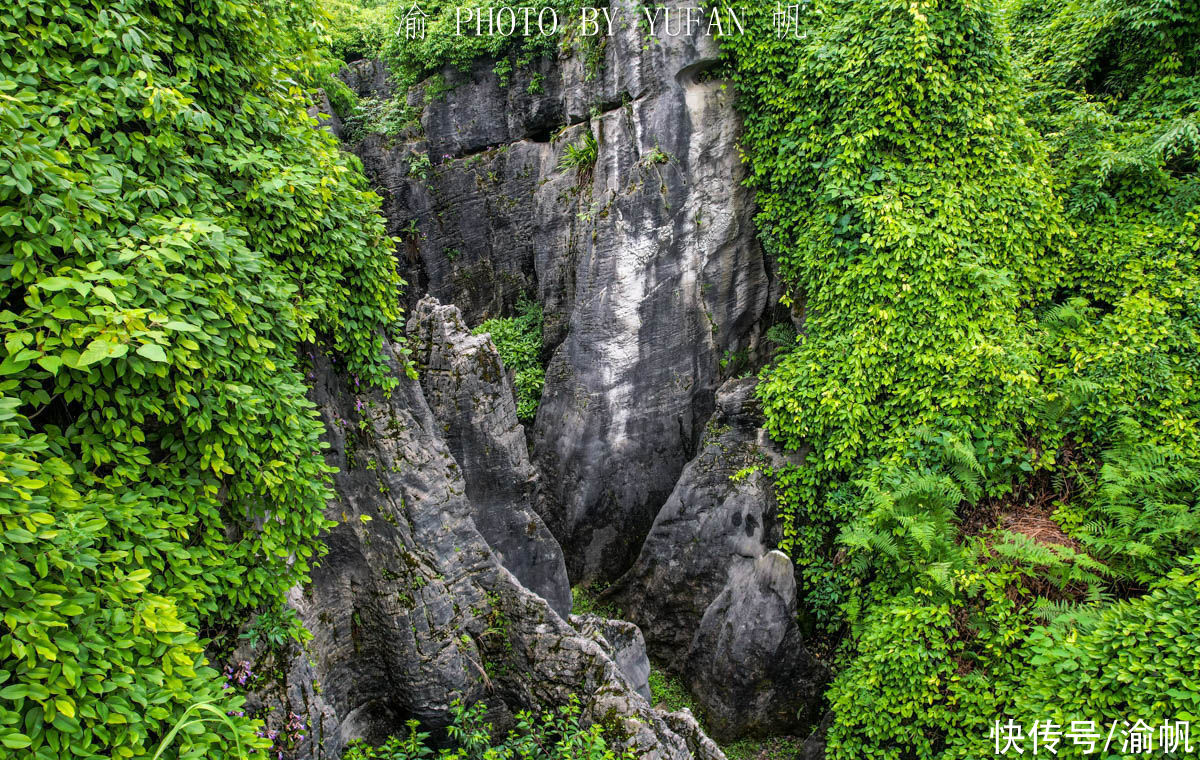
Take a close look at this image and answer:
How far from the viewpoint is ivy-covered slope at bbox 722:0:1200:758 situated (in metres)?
8.30

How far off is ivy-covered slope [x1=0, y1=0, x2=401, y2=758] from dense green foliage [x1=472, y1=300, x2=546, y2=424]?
9929mm

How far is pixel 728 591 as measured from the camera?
11.6m

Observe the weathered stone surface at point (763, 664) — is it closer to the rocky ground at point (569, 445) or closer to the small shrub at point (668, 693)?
the rocky ground at point (569, 445)

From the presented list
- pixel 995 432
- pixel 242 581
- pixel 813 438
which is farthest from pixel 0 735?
pixel 995 432

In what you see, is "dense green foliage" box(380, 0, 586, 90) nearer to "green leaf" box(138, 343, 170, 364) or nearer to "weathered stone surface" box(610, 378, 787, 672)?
"weathered stone surface" box(610, 378, 787, 672)

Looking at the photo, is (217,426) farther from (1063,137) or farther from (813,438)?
(1063,137)

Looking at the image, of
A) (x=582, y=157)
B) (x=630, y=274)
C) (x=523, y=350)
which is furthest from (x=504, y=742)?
(x=582, y=157)

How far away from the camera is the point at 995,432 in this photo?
32.0 feet

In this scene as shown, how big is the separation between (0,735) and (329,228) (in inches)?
183

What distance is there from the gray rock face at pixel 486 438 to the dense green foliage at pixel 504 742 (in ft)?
11.3

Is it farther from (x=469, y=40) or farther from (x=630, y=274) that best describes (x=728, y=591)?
(x=469, y=40)

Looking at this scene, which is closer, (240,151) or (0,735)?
(0,735)

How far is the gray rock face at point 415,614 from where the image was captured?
6.75 meters

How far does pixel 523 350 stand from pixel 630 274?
416cm
